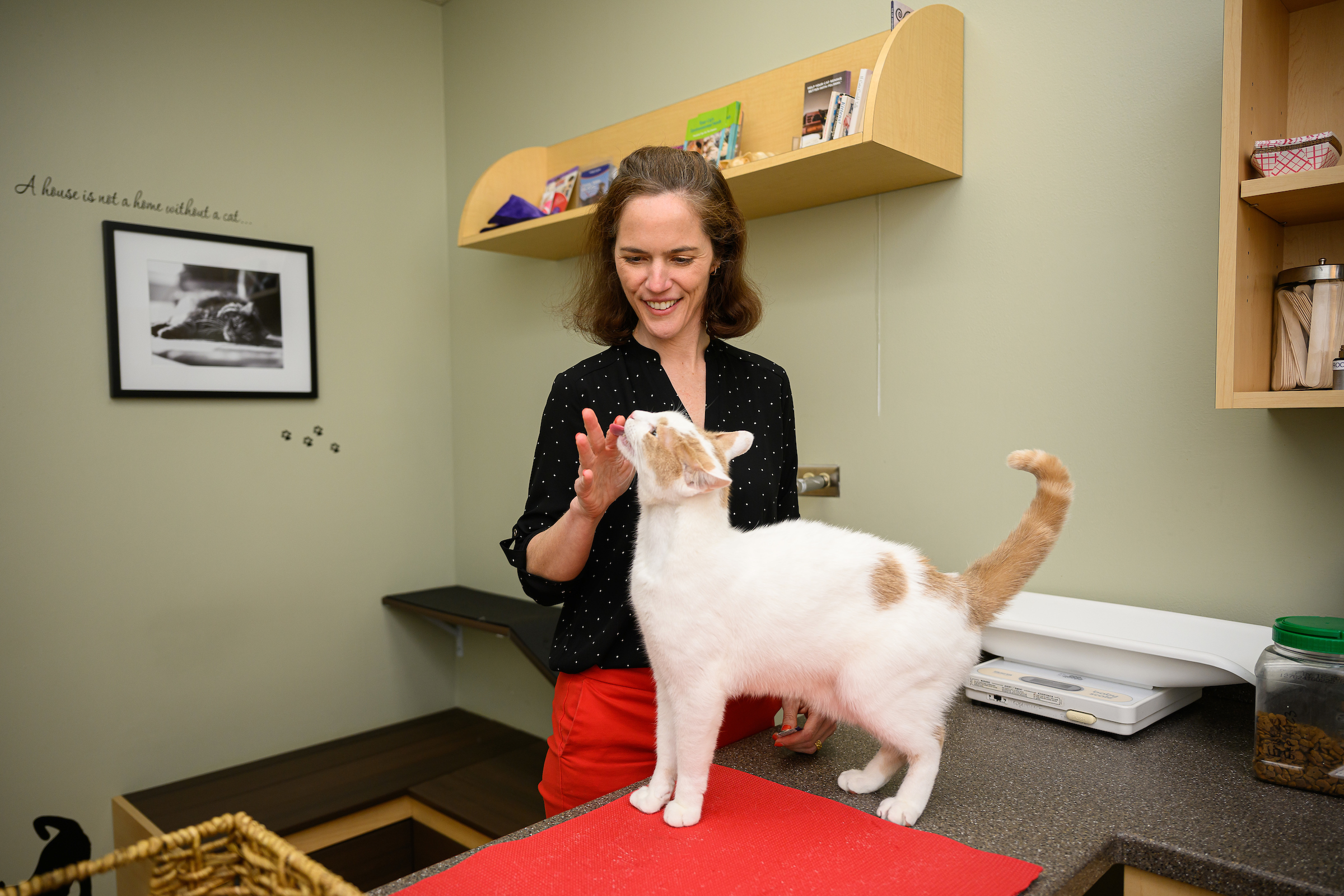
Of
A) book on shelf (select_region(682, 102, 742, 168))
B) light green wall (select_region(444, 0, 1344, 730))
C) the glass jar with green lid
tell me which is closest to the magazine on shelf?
light green wall (select_region(444, 0, 1344, 730))

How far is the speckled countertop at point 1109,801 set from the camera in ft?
2.78

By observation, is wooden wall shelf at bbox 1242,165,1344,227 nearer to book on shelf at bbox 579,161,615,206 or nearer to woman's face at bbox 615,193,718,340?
woman's face at bbox 615,193,718,340

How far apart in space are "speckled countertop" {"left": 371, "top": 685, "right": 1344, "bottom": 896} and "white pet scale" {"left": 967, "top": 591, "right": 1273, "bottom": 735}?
0.04m

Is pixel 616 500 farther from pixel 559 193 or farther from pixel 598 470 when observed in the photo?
pixel 559 193

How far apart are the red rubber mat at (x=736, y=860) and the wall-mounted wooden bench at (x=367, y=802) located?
1.41m

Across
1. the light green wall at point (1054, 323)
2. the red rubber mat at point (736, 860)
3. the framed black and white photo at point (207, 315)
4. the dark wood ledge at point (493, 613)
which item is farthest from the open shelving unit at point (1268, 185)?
the framed black and white photo at point (207, 315)

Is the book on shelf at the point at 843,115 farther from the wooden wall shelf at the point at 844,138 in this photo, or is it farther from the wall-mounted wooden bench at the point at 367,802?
the wall-mounted wooden bench at the point at 367,802

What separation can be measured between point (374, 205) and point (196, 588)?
4.75 feet

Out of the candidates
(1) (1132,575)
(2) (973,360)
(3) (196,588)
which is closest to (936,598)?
(1) (1132,575)

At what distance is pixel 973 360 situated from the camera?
1706mm

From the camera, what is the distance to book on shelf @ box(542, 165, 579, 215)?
93.8 inches

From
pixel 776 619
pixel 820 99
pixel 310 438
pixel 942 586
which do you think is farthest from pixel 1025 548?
pixel 310 438

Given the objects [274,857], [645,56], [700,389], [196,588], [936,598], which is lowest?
[196,588]

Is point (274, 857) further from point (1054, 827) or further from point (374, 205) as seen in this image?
point (374, 205)
